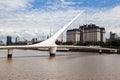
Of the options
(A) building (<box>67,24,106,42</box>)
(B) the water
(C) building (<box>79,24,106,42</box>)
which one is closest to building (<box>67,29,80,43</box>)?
(A) building (<box>67,24,106,42</box>)

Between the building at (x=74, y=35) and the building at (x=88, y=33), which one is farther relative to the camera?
the building at (x=74, y=35)

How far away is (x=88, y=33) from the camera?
99062 millimetres

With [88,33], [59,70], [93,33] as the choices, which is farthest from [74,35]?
[59,70]

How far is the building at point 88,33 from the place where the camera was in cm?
9588

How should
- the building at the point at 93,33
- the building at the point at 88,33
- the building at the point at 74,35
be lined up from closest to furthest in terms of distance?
the building at the point at 93,33, the building at the point at 88,33, the building at the point at 74,35

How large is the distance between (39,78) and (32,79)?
1.41 feet

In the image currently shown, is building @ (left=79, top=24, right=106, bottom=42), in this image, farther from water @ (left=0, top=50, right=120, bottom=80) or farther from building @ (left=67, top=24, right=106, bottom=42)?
water @ (left=0, top=50, right=120, bottom=80)

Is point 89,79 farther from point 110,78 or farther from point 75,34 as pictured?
point 75,34

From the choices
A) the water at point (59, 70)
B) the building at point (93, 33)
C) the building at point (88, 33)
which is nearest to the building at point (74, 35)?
the building at point (88, 33)

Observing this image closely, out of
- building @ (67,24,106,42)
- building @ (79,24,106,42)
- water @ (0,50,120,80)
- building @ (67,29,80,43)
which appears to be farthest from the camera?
building @ (67,29,80,43)

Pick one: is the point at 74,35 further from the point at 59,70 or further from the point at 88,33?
the point at 59,70

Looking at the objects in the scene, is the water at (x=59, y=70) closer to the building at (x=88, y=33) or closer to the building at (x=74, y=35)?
the building at (x=88, y=33)

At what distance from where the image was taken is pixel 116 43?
208ft

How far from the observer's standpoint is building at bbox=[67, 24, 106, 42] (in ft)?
315
